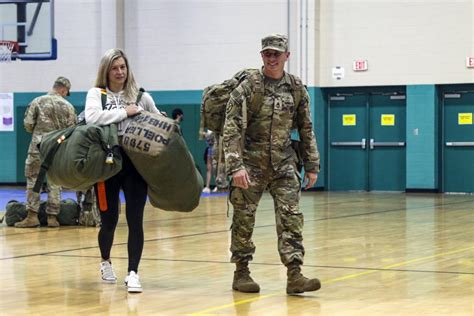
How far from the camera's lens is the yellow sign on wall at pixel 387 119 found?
2272cm

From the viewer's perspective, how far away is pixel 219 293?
6961 millimetres

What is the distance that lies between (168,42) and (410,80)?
19.5ft

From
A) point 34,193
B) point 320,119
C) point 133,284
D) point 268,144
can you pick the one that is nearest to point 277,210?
point 268,144

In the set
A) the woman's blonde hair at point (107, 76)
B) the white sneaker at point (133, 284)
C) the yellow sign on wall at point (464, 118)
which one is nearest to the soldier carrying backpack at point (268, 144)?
the woman's blonde hair at point (107, 76)

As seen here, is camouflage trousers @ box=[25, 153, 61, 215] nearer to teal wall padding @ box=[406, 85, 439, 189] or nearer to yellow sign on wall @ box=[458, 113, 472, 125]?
teal wall padding @ box=[406, 85, 439, 189]

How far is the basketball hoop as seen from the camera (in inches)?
716

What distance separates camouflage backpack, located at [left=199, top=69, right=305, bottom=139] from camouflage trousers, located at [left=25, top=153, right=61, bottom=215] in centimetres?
574

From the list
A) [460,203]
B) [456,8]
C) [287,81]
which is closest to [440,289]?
[287,81]

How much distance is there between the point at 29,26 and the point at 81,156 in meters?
12.1

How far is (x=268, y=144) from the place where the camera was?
698 cm

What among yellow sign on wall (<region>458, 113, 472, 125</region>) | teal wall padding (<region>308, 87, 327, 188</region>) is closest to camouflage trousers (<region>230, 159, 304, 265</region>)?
yellow sign on wall (<region>458, 113, 472, 125</region>)

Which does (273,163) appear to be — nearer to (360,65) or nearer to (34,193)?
(34,193)

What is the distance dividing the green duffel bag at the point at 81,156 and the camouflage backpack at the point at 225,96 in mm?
691

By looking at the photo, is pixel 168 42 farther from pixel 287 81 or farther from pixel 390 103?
pixel 287 81
